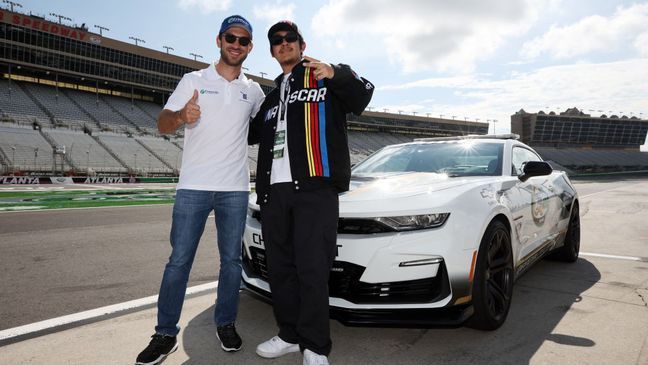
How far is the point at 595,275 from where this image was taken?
436 cm

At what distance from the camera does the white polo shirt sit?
253cm

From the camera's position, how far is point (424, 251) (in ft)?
7.86

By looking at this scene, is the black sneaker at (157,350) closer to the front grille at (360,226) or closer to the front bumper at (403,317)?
the front bumper at (403,317)

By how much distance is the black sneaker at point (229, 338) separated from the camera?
2.48m

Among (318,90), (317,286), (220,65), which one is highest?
(220,65)

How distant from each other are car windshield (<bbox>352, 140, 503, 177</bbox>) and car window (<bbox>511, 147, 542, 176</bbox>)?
0.52 ft

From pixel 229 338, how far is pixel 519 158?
123 inches

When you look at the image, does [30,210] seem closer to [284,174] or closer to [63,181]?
[284,174]

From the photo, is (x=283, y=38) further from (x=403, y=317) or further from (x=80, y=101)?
(x=80, y=101)

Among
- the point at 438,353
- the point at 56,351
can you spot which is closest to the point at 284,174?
the point at 438,353

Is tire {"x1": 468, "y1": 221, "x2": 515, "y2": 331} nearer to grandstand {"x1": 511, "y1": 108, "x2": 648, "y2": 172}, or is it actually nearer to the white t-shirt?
the white t-shirt

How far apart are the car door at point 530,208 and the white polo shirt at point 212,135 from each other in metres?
2.09

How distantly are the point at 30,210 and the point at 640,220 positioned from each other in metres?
13.7

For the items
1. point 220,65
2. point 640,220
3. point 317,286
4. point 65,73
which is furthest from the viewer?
point 65,73
